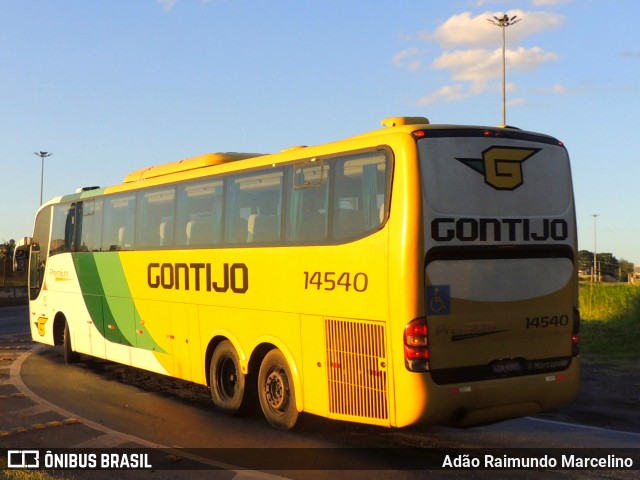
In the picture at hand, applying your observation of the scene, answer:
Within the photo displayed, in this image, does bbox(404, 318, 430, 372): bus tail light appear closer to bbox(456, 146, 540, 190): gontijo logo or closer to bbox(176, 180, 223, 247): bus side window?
bbox(456, 146, 540, 190): gontijo logo

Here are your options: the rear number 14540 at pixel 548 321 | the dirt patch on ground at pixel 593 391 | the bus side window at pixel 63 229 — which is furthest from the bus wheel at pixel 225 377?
the bus side window at pixel 63 229

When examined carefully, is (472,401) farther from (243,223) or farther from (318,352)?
(243,223)

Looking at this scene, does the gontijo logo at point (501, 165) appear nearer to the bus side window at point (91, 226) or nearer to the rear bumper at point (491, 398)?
the rear bumper at point (491, 398)

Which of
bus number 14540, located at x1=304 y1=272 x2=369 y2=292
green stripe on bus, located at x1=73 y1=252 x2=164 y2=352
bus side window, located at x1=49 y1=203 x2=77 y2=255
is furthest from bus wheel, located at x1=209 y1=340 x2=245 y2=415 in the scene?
bus side window, located at x1=49 y1=203 x2=77 y2=255

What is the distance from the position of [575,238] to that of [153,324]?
23.8 ft

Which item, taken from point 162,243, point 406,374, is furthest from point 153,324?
point 406,374

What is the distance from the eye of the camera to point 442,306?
7.77 m

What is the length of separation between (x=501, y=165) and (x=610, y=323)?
1506 centimetres

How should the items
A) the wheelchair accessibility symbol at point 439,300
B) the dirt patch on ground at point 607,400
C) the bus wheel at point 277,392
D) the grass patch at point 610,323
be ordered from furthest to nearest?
the grass patch at point 610,323 < the dirt patch on ground at point 607,400 < the bus wheel at point 277,392 < the wheelchair accessibility symbol at point 439,300

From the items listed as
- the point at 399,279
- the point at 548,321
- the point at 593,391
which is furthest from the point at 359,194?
the point at 593,391

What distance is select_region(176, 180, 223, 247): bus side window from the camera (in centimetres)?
1127

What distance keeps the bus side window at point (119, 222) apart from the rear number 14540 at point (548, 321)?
306 inches

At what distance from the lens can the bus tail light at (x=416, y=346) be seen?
7.58 meters

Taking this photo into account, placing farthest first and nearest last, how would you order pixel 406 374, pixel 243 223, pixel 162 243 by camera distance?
pixel 162 243
pixel 243 223
pixel 406 374
